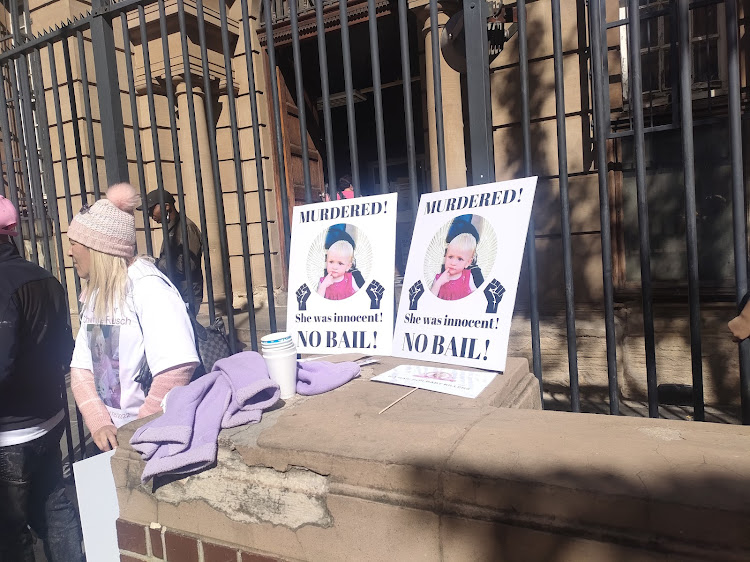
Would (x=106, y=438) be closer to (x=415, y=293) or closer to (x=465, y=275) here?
(x=415, y=293)

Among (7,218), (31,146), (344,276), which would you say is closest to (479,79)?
(344,276)

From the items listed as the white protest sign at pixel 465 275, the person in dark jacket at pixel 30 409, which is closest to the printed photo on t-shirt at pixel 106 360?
the person in dark jacket at pixel 30 409

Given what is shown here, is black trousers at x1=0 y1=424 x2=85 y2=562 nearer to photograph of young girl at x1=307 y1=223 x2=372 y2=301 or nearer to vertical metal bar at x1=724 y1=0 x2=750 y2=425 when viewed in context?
photograph of young girl at x1=307 y1=223 x2=372 y2=301

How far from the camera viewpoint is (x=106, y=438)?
2.20m

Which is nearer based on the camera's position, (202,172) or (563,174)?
(563,174)

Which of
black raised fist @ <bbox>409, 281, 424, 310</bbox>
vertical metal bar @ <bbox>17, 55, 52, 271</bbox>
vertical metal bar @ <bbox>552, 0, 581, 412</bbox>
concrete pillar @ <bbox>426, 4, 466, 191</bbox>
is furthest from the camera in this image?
concrete pillar @ <bbox>426, 4, 466, 191</bbox>

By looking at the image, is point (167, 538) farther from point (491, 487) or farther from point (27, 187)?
point (27, 187)

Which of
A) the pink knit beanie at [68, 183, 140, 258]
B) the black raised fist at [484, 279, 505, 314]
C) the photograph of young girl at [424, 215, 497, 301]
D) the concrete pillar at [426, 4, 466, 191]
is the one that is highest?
the concrete pillar at [426, 4, 466, 191]

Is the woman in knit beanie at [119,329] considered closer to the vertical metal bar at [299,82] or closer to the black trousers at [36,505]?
the black trousers at [36,505]

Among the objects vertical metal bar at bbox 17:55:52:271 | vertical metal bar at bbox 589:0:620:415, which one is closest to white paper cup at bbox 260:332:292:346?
vertical metal bar at bbox 589:0:620:415

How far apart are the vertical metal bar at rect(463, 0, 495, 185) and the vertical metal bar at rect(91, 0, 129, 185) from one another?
6.65 feet

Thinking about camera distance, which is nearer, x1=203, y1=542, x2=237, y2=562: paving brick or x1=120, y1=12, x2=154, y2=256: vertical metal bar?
x1=203, y1=542, x2=237, y2=562: paving brick

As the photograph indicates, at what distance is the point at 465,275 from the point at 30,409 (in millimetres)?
2075

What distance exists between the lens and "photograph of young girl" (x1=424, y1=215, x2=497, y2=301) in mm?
1975
